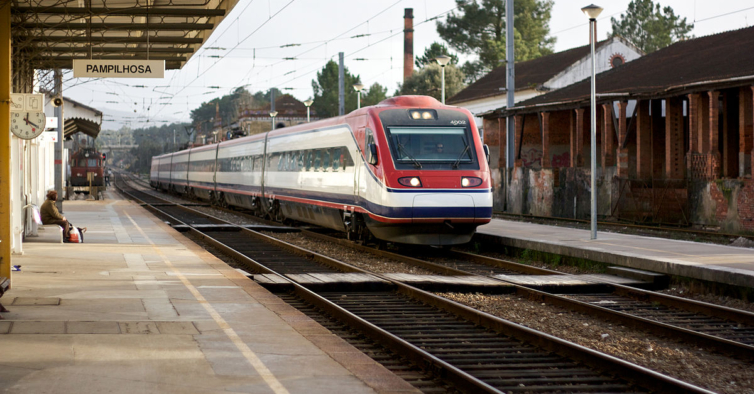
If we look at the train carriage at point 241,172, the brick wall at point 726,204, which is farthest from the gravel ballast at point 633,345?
the train carriage at point 241,172

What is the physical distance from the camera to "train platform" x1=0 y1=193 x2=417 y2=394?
20.8 feet

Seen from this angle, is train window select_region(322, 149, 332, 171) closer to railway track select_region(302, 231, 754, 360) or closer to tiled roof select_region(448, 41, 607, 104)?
railway track select_region(302, 231, 754, 360)

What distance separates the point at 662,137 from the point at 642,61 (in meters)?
9.49

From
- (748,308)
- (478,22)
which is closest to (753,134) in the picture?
(748,308)

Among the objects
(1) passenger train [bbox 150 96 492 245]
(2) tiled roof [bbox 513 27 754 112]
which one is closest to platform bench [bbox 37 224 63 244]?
(1) passenger train [bbox 150 96 492 245]

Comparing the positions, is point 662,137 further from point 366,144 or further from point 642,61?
point 366,144

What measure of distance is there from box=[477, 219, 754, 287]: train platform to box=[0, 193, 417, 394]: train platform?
21.5 ft

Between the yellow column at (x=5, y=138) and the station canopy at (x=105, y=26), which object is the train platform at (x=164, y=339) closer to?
the yellow column at (x=5, y=138)

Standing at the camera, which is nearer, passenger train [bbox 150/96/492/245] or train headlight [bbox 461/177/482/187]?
passenger train [bbox 150/96/492/245]

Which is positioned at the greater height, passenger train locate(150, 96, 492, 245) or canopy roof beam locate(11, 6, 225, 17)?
canopy roof beam locate(11, 6, 225, 17)

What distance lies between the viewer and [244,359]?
283 inches

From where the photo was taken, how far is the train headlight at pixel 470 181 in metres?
17.1

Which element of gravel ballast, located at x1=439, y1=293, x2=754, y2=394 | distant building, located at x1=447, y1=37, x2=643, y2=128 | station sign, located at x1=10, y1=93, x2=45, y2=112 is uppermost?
distant building, located at x1=447, y1=37, x2=643, y2=128

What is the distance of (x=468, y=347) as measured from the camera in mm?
8719
